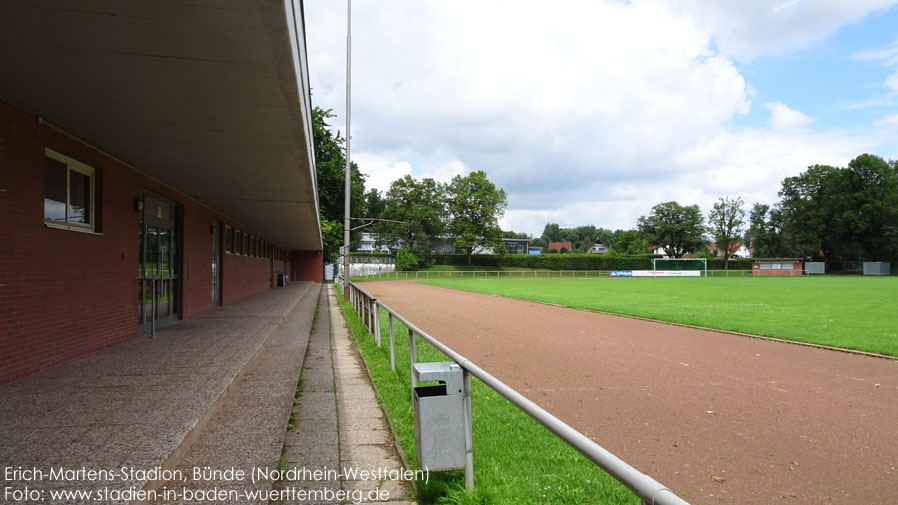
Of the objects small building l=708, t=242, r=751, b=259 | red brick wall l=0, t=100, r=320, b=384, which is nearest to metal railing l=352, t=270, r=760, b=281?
small building l=708, t=242, r=751, b=259

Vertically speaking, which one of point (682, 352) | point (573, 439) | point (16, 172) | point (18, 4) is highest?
point (18, 4)

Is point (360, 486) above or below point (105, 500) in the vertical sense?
below

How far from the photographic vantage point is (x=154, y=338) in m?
8.62

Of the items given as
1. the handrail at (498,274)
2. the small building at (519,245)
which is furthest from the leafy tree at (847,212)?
the small building at (519,245)

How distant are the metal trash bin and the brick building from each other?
2471mm

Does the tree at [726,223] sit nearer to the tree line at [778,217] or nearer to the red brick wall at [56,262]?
the tree line at [778,217]

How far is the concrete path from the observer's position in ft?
11.5

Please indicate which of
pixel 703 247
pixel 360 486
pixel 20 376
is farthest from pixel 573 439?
pixel 703 247

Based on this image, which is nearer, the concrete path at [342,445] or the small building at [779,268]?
the concrete path at [342,445]

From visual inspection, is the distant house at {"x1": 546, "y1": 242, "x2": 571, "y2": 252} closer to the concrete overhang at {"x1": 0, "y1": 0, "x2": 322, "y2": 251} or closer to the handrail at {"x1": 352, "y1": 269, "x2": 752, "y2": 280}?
the handrail at {"x1": 352, "y1": 269, "x2": 752, "y2": 280}

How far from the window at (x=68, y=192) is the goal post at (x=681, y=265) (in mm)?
A: 63758

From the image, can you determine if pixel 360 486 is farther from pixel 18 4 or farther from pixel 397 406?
pixel 18 4

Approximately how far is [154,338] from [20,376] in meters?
3.27

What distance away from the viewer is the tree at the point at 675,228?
9094 cm
